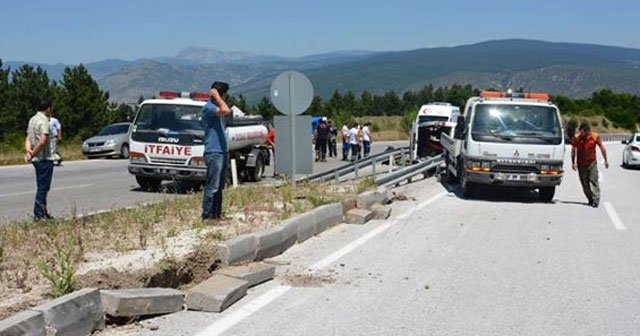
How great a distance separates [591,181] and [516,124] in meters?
1.94

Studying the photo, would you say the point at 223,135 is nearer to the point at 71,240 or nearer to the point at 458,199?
the point at 71,240

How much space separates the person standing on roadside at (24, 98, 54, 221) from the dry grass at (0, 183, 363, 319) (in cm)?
A: 147

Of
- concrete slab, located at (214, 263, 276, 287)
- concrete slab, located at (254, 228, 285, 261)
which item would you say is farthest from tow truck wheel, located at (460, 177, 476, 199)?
concrete slab, located at (214, 263, 276, 287)

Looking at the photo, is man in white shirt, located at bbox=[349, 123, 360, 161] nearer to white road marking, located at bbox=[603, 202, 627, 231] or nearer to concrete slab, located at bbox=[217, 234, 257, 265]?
white road marking, located at bbox=[603, 202, 627, 231]

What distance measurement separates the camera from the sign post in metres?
13.1

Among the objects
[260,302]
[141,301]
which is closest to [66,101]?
[260,302]

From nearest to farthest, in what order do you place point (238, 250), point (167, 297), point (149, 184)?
1. point (167, 297)
2. point (238, 250)
3. point (149, 184)

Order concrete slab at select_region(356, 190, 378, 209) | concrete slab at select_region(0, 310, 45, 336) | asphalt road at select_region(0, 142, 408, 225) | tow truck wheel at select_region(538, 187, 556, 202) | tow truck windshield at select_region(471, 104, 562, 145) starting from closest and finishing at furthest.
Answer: concrete slab at select_region(0, 310, 45, 336) → concrete slab at select_region(356, 190, 378, 209) → asphalt road at select_region(0, 142, 408, 225) → tow truck windshield at select_region(471, 104, 562, 145) → tow truck wheel at select_region(538, 187, 556, 202)

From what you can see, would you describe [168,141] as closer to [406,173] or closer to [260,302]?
[406,173]

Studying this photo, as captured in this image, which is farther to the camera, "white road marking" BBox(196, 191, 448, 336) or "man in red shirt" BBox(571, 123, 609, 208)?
"man in red shirt" BBox(571, 123, 609, 208)

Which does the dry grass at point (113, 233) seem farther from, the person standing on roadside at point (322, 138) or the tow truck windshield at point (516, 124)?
the person standing on roadside at point (322, 138)

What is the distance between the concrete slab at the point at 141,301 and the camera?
588cm

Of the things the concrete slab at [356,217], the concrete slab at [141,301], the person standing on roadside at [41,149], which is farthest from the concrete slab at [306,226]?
the person standing on roadside at [41,149]

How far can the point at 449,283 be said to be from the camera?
7742 mm
